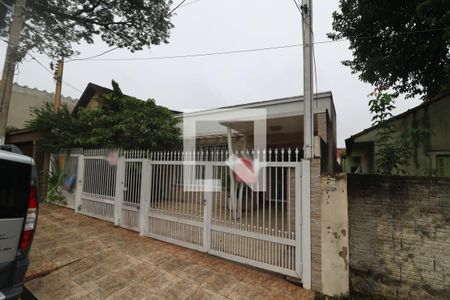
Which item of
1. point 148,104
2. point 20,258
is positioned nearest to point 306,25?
point 20,258

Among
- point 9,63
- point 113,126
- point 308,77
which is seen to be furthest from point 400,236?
point 9,63

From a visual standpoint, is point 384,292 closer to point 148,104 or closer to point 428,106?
point 428,106

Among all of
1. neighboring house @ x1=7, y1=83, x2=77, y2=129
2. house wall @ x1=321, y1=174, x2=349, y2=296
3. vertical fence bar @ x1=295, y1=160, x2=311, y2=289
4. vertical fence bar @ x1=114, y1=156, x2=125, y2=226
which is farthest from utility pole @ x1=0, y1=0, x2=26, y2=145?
neighboring house @ x1=7, y1=83, x2=77, y2=129

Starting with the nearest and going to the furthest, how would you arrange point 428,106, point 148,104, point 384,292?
point 384,292, point 428,106, point 148,104

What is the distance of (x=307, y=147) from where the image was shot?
11.7 ft

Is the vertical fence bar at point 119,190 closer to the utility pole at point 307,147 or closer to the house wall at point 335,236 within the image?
the utility pole at point 307,147

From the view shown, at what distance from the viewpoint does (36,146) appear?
9.08 meters

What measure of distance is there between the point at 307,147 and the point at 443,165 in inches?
182

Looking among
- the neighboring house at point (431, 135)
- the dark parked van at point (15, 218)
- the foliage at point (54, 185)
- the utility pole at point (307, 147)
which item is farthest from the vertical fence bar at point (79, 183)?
the neighboring house at point (431, 135)

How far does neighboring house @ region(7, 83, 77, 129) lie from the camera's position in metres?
14.2

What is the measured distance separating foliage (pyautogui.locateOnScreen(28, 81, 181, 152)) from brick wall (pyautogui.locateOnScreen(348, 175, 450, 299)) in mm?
6532

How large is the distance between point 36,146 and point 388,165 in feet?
38.7

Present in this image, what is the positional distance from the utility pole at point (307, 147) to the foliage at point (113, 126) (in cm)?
567

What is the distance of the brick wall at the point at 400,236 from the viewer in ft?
9.25
